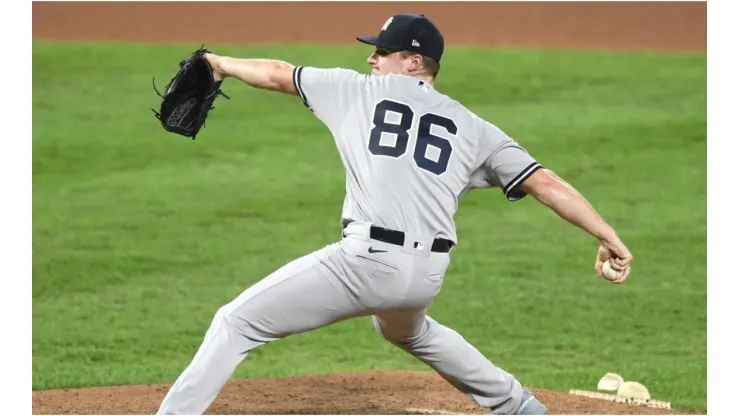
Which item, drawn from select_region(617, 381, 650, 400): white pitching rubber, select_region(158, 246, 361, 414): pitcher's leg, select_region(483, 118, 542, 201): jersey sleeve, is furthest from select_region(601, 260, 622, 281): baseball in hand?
select_region(617, 381, 650, 400): white pitching rubber

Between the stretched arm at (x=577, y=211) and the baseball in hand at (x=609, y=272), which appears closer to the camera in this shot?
the stretched arm at (x=577, y=211)

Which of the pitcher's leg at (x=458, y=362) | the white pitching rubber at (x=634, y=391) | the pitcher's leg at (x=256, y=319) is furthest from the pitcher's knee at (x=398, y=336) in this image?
the white pitching rubber at (x=634, y=391)

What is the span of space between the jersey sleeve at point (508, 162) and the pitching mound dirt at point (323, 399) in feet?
5.14

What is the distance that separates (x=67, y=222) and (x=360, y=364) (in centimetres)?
465

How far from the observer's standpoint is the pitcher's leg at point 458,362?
186 inches

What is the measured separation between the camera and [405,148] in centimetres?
439

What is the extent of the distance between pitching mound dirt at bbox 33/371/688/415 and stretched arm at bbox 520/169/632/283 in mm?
1325

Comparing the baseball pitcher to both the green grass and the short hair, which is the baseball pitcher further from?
the green grass

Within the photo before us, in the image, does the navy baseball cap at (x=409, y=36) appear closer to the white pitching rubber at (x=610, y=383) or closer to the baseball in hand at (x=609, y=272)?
the baseball in hand at (x=609, y=272)

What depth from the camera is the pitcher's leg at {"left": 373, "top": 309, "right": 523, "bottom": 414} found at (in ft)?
15.5

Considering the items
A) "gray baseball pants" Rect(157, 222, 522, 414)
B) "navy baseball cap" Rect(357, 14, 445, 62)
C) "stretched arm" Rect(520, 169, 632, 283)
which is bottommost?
"gray baseball pants" Rect(157, 222, 522, 414)

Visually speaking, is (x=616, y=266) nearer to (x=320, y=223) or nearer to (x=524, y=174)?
(x=524, y=174)

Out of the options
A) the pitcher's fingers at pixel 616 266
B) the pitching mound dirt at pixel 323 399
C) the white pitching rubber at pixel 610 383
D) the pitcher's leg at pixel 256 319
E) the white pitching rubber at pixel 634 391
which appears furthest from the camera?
the white pitching rubber at pixel 610 383

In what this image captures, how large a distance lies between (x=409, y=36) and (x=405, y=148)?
0.50 meters
